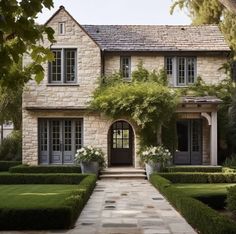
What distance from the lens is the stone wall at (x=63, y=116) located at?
939 inches

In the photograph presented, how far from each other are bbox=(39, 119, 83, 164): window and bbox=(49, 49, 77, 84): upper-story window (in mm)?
2103

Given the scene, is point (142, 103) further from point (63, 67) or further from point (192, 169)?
point (63, 67)

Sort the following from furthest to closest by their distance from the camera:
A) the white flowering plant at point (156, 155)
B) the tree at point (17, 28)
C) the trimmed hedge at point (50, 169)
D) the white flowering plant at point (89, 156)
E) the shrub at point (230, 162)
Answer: the shrub at point (230, 162) < the trimmed hedge at point (50, 169) < the white flowering plant at point (89, 156) < the white flowering plant at point (156, 155) < the tree at point (17, 28)

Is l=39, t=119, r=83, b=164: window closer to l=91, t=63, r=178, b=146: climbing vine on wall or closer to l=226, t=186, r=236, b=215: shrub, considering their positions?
l=91, t=63, r=178, b=146: climbing vine on wall

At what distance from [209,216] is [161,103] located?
1440 cm

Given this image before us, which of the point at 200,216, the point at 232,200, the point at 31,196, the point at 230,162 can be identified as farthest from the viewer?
the point at 230,162

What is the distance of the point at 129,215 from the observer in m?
11.1

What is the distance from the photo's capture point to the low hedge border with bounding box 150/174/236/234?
711 centimetres

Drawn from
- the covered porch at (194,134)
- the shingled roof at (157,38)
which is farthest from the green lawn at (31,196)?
the shingled roof at (157,38)

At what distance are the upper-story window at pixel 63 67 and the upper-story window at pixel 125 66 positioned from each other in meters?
2.69

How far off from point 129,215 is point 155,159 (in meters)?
9.97

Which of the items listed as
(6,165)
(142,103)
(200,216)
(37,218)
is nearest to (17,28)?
(200,216)

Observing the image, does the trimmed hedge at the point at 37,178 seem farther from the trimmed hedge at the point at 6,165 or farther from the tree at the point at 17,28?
the tree at the point at 17,28

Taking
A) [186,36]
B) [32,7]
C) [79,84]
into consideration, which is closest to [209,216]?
[32,7]
